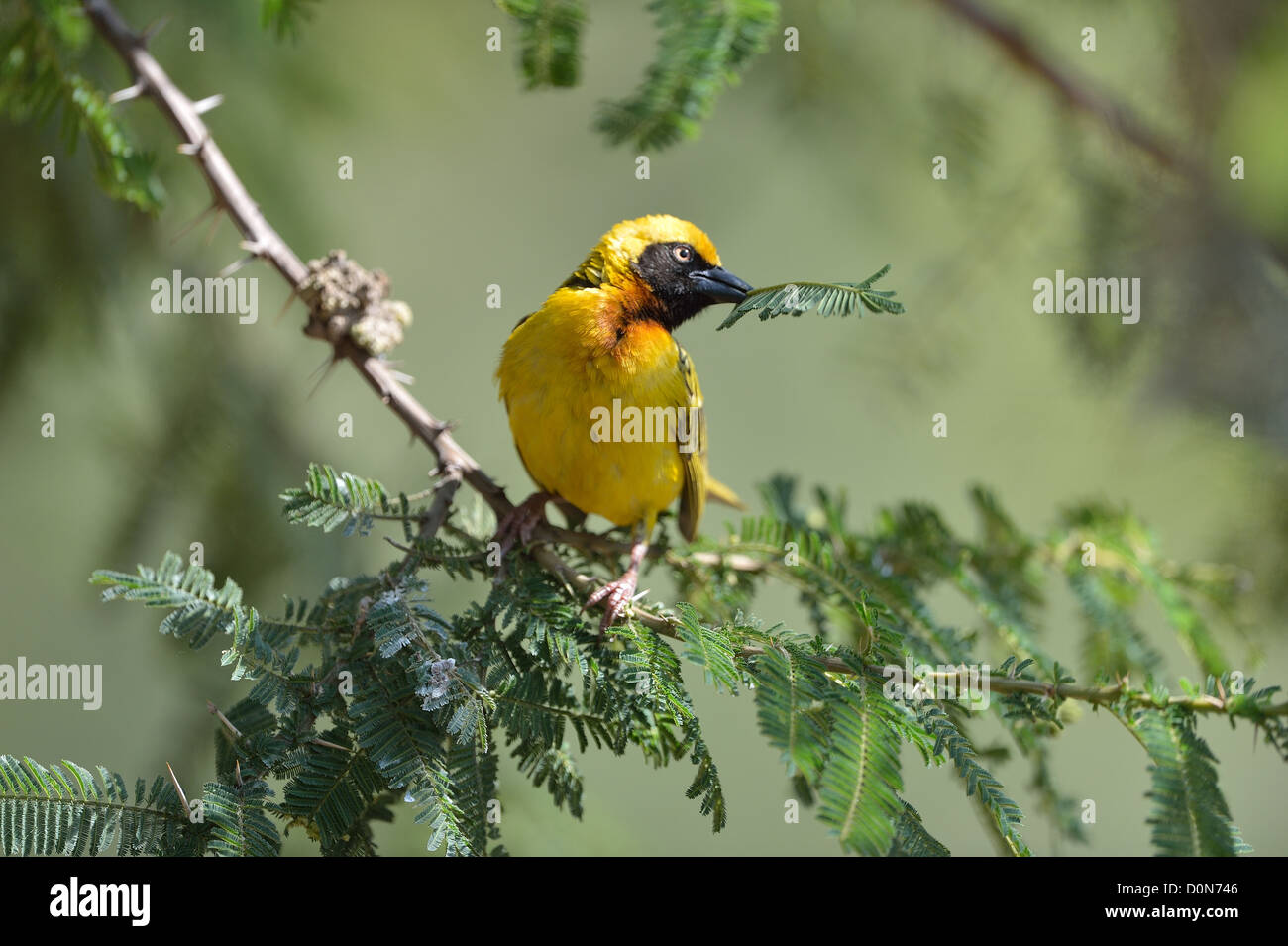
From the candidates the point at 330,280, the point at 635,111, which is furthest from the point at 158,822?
the point at 635,111

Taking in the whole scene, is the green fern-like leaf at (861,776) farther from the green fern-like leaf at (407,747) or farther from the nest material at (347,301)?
the nest material at (347,301)

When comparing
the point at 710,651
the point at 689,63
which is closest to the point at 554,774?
the point at 710,651

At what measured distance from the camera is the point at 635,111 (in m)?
1.70

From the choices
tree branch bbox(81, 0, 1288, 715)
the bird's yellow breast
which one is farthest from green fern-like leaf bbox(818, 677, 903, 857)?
the bird's yellow breast

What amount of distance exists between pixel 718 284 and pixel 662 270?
15 centimetres

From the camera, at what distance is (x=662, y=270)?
230 cm

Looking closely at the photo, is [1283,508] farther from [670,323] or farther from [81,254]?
[81,254]

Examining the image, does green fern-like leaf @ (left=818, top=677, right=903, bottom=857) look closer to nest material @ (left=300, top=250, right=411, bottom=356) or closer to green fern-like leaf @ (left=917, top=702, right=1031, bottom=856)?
green fern-like leaf @ (left=917, top=702, right=1031, bottom=856)

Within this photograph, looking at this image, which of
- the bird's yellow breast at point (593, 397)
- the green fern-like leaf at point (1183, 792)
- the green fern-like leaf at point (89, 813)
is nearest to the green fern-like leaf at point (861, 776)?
the green fern-like leaf at point (1183, 792)

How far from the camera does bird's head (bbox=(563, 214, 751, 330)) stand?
7.47ft

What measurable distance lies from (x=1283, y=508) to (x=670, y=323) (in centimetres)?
193

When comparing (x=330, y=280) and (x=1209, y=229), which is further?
(x=1209, y=229)

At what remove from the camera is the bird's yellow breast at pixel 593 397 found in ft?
6.89

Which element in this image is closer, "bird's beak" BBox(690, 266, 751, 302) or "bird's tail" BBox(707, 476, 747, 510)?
"bird's beak" BBox(690, 266, 751, 302)
